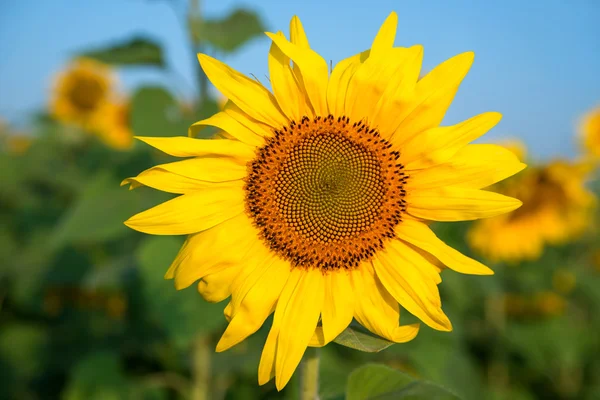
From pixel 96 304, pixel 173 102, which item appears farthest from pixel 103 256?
pixel 173 102

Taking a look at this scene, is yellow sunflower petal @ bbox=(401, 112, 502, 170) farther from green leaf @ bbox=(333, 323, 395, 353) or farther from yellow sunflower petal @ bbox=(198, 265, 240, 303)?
yellow sunflower petal @ bbox=(198, 265, 240, 303)

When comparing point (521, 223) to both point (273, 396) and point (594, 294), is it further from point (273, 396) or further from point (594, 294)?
point (273, 396)

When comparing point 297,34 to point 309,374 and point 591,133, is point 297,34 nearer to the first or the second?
point 309,374

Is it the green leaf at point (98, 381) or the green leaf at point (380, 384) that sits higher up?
the green leaf at point (380, 384)

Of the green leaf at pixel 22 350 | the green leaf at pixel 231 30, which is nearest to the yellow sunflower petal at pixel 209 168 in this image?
the green leaf at pixel 231 30

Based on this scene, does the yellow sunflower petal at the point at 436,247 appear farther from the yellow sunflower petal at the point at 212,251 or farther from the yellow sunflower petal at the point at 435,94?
the yellow sunflower petal at the point at 212,251

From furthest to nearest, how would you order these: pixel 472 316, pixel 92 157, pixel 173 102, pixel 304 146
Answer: pixel 92 157
pixel 472 316
pixel 173 102
pixel 304 146

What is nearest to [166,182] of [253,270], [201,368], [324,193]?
[253,270]
